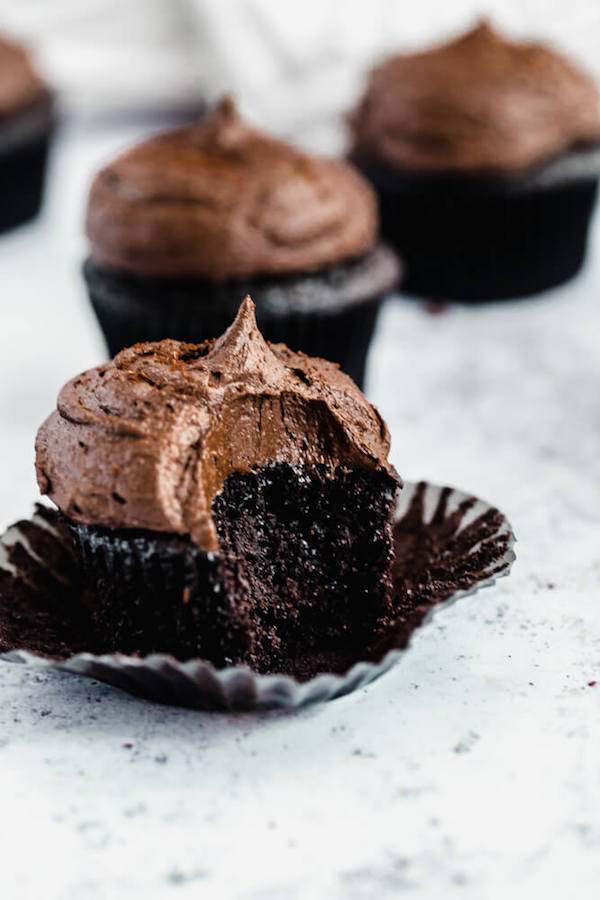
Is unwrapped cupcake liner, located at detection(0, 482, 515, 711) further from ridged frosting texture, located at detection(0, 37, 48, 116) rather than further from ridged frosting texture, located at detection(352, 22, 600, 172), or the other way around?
ridged frosting texture, located at detection(0, 37, 48, 116)

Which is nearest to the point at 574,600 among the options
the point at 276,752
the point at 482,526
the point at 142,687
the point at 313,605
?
the point at 482,526

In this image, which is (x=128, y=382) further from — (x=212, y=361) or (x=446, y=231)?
(x=446, y=231)

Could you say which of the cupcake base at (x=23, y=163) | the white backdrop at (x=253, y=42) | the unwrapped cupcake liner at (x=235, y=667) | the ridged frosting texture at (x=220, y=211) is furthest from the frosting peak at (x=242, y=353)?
the white backdrop at (x=253, y=42)

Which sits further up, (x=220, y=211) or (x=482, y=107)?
(x=220, y=211)

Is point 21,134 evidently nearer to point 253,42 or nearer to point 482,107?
point 482,107

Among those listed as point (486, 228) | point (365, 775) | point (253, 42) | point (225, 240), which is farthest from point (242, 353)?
point (253, 42)

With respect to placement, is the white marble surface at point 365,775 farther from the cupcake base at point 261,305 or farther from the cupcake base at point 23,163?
the cupcake base at point 23,163

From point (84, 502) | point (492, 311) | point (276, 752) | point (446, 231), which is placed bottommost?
point (492, 311)
